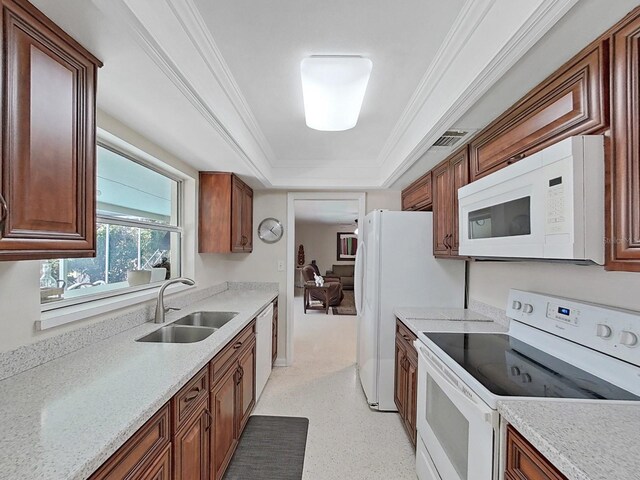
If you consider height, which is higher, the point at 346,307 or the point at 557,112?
the point at 557,112

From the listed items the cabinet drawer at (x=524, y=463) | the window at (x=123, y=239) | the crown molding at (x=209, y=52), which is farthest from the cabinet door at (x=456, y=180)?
the window at (x=123, y=239)

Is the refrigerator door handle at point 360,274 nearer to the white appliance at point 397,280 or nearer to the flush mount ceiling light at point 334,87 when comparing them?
the white appliance at point 397,280

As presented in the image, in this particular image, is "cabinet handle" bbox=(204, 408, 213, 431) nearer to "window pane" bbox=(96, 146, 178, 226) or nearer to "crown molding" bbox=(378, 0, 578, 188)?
"window pane" bbox=(96, 146, 178, 226)

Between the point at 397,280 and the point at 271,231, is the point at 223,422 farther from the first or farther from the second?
the point at 271,231

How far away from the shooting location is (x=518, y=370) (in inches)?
55.7

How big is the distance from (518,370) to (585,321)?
14.2 inches

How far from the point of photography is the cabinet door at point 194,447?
129cm

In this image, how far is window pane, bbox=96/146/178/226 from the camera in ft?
6.25

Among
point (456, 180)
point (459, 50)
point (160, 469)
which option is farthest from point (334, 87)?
point (160, 469)

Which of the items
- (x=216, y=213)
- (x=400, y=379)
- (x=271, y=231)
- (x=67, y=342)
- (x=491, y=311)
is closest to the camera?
(x=67, y=342)

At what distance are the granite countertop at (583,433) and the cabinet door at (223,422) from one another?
136 centimetres

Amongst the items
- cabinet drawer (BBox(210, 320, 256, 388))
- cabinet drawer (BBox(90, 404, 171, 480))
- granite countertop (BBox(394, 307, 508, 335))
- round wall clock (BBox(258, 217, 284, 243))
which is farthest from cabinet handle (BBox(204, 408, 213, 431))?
round wall clock (BBox(258, 217, 284, 243))

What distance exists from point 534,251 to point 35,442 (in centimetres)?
170

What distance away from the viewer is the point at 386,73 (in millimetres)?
1823
